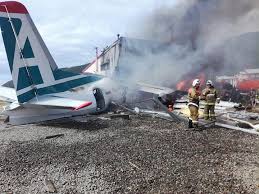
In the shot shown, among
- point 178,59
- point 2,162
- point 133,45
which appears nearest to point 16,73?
point 2,162

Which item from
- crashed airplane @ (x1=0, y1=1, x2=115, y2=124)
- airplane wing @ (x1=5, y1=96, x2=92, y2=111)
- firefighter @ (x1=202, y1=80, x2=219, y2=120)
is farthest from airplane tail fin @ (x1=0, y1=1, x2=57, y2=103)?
firefighter @ (x1=202, y1=80, x2=219, y2=120)

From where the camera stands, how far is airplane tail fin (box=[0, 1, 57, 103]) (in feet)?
41.6

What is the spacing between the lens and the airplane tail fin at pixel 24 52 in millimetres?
12672

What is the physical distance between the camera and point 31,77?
13086mm

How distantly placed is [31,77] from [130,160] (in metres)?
6.80

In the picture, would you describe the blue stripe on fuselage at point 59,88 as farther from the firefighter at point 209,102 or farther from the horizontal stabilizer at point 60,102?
the firefighter at point 209,102

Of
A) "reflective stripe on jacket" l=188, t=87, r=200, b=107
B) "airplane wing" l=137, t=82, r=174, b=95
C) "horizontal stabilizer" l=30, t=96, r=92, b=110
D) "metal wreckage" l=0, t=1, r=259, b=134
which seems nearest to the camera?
"horizontal stabilizer" l=30, t=96, r=92, b=110

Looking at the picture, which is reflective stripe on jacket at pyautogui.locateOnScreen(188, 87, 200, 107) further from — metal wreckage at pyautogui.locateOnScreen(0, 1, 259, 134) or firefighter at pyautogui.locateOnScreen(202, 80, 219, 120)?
firefighter at pyautogui.locateOnScreen(202, 80, 219, 120)

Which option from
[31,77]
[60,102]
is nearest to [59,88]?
[31,77]

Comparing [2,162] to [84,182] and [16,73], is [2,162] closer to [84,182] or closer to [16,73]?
[84,182]

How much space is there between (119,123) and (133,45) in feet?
19.5

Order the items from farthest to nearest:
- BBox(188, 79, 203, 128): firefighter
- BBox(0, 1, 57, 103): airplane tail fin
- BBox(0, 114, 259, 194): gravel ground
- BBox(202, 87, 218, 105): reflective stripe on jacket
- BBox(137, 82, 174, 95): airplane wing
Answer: BBox(137, 82, 174, 95): airplane wing → BBox(202, 87, 218, 105): reflective stripe on jacket → BBox(0, 1, 57, 103): airplane tail fin → BBox(188, 79, 203, 128): firefighter → BBox(0, 114, 259, 194): gravel ground

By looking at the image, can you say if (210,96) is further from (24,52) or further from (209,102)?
(24,52)

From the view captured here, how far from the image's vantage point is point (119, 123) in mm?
13094
